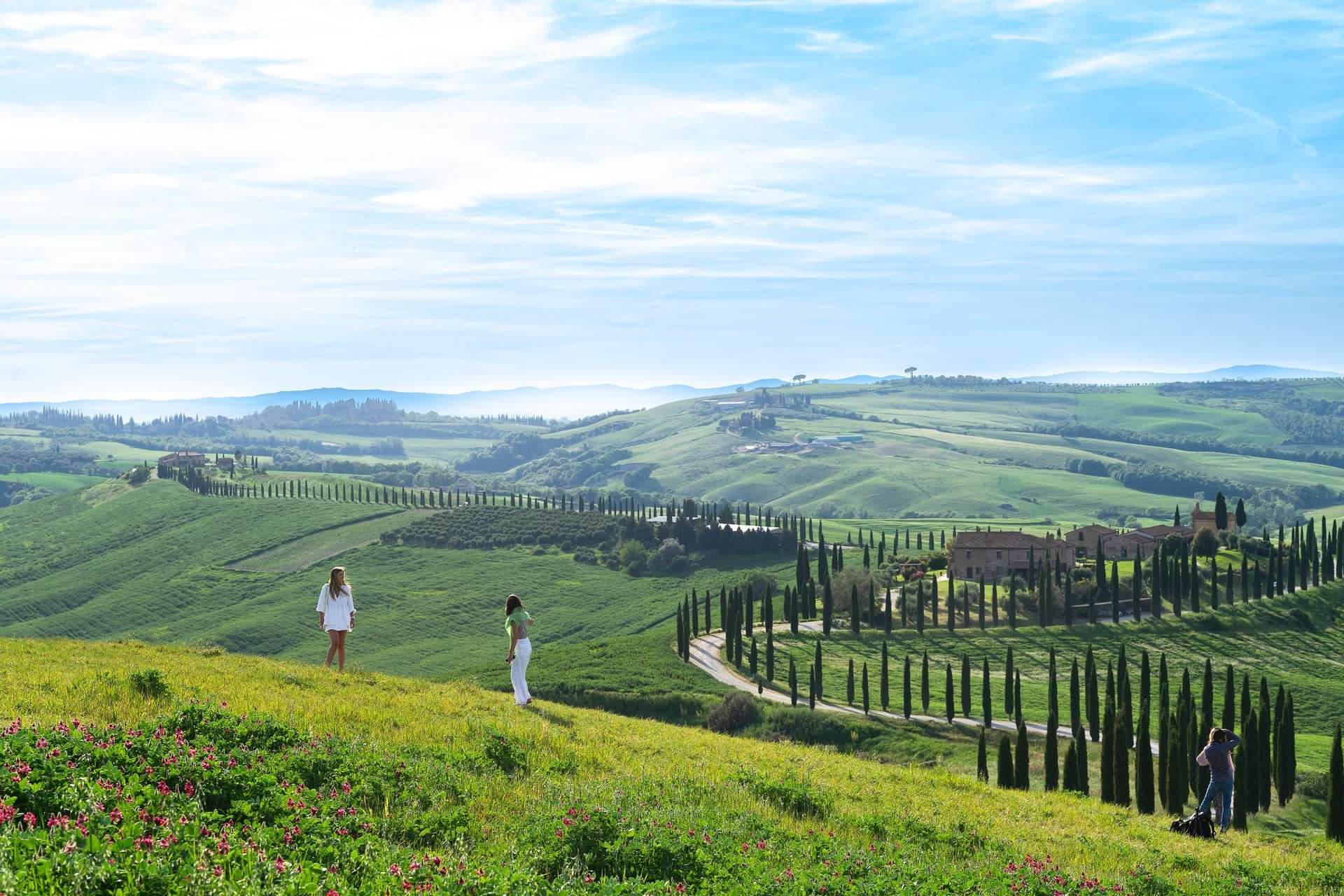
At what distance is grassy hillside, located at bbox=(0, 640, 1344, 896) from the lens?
36.1 ft

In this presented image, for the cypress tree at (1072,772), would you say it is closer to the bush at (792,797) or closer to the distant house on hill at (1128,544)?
the bush at (792,797)

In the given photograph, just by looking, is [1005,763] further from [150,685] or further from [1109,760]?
[150,685]

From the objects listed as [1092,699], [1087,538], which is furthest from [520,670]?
[1087,538]

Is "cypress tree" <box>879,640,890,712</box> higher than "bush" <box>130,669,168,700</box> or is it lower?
lower

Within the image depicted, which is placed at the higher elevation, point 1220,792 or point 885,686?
point 1220,792

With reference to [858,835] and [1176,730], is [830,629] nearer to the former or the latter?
[1176,730]

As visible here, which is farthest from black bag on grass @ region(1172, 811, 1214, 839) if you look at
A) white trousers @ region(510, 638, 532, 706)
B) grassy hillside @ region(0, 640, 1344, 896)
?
white trousers @ region(510, 638, 532, 706)

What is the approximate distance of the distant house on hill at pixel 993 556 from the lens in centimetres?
14438

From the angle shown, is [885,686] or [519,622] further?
[885,686]

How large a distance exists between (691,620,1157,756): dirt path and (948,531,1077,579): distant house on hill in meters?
24.2

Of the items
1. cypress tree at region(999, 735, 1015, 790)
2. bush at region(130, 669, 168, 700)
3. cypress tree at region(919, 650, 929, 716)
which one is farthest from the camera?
cypress tree at region(919, 650, 929, 716)

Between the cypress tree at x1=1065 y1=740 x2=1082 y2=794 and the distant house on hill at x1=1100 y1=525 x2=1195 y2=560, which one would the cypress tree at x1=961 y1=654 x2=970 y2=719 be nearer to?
the cypress tree at x1=1065 y1=740 x2=1082 y2=794

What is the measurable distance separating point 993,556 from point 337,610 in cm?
12851

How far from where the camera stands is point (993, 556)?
14488 centimetres
